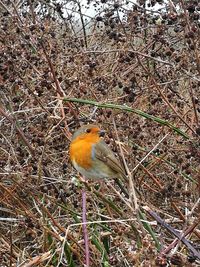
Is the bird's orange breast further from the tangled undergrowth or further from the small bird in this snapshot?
the tangled undergrowth

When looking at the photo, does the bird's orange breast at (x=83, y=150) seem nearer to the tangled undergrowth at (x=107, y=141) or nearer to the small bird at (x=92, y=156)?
the small bird at (x=92, y=156)

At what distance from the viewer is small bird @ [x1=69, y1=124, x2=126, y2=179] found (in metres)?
2.47

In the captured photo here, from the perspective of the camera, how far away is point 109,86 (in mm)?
3039

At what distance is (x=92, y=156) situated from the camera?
2.53m

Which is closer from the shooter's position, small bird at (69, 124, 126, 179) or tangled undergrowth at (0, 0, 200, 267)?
tangled undergrowth at (0, 0, 200, 267)

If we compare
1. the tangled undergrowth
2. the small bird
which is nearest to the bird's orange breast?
the small bird

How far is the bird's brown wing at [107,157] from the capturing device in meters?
2.44

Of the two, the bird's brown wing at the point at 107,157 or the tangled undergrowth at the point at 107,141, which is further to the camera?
the bird's brown wing at the point at 107,157

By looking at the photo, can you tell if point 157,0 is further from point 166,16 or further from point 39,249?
point 39,249

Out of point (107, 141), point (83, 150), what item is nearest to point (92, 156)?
point (83, 150)

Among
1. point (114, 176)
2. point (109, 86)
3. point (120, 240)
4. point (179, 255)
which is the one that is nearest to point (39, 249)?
point (114, 176)

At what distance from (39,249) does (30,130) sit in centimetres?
76

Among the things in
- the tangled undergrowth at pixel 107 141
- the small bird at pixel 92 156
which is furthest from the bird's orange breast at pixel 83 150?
the tangled undergrowth at pixel 107 141

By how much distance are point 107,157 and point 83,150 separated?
11 cm
